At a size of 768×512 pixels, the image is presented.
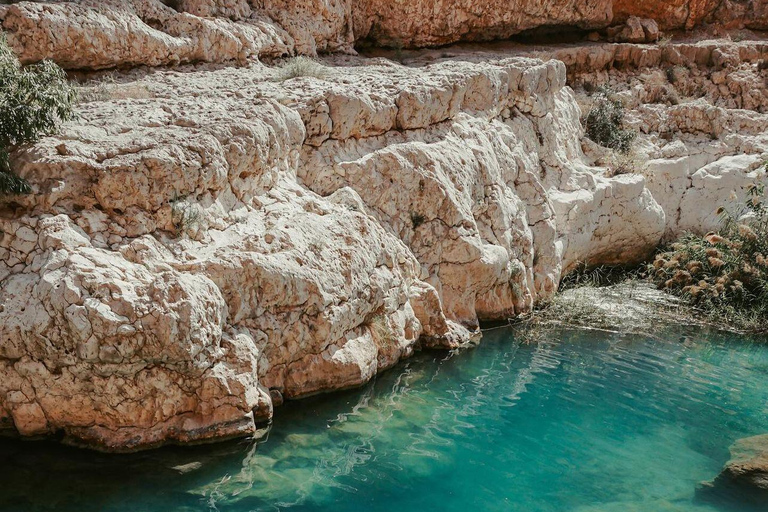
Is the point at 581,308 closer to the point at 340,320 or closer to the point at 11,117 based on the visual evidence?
the point at 340,320

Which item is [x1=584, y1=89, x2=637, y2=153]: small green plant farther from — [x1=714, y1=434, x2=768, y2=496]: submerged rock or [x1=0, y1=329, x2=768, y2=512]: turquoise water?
[x1=714, y1=434, x2=768, y2=496]: submerged rock

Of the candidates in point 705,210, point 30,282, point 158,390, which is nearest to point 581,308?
point 705,210

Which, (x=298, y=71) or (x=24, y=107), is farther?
(x=298, y=71)

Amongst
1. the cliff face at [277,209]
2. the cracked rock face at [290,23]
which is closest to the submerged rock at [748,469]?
the cliff face at [277,209]

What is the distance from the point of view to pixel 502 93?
484 inches

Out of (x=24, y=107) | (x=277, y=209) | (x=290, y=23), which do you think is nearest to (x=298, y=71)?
(x=290, y=23)

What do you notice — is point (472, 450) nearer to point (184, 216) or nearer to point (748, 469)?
point (748, 469)

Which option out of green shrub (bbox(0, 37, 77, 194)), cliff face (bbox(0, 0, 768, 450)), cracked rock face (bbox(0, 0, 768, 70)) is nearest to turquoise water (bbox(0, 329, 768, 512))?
cliff face (bbox(0, 0, 768, 450))

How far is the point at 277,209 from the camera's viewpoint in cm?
835

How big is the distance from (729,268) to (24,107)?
34.0 feet

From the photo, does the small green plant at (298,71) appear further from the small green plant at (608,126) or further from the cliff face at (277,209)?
the small green plant at (608,126)

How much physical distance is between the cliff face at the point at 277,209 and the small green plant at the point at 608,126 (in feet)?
1.27

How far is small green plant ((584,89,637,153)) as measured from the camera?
14.6 meters

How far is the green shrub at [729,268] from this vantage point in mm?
11906
